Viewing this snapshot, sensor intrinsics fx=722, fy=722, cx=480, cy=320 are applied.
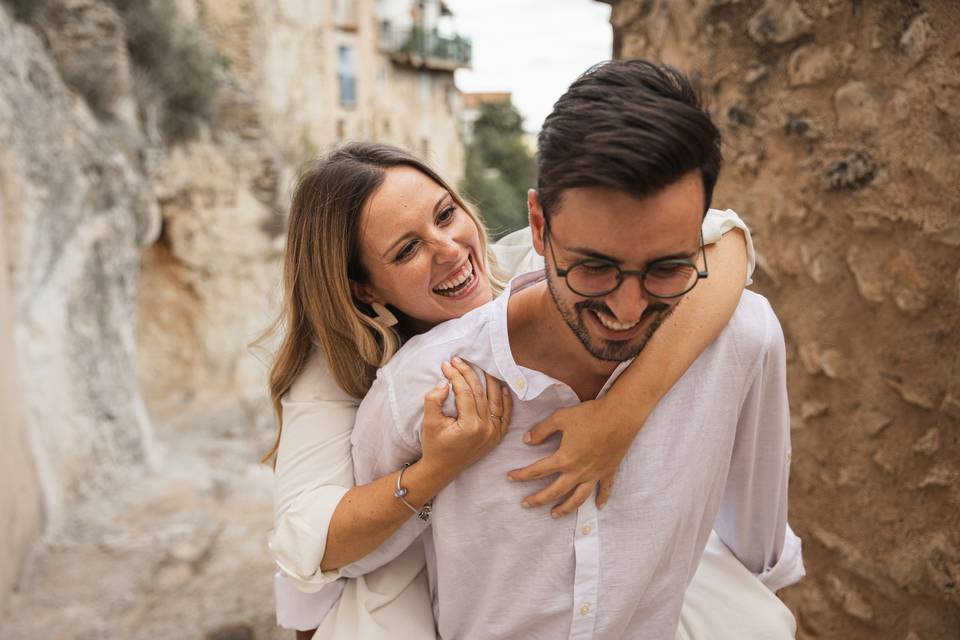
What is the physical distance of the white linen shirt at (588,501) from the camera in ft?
4.50

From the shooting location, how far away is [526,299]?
143 centimetres

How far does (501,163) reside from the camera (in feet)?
89.3

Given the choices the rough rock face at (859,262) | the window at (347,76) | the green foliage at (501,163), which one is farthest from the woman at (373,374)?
the green foliage at (501,163)

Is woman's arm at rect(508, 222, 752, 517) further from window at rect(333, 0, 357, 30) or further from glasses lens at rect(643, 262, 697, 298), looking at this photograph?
window at rect(333, 0, 357, 30)

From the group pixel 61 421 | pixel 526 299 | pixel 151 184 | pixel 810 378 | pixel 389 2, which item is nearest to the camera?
pixel 526 299

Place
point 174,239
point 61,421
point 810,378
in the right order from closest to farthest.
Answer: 1. point 810,378
2. point 61,421
3. point 174,239

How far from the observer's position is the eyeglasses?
1.14 m

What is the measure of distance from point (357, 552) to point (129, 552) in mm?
3431

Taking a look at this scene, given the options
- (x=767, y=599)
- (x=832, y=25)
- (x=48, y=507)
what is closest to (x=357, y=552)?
(x=767, y=599)

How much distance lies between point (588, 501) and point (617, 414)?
192 millimetres

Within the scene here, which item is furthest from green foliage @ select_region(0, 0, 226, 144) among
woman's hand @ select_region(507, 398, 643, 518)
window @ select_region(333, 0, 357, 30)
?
window @ select_region(333, 0, 357, 30)

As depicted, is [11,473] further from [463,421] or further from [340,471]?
[463,421]

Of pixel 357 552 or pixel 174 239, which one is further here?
pixel 174 239

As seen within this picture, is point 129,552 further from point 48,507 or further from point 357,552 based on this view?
point 357,552
